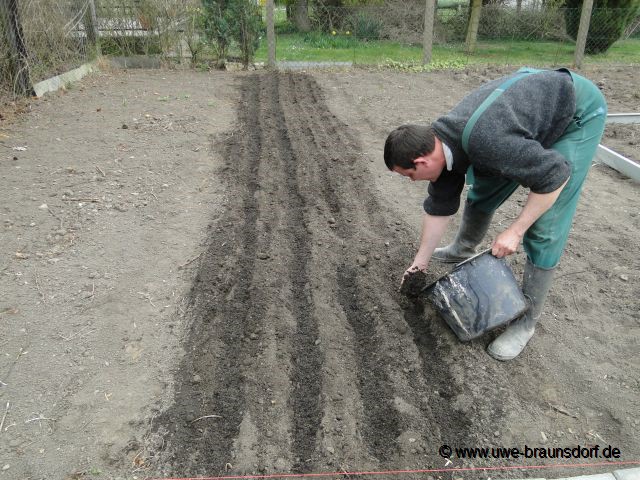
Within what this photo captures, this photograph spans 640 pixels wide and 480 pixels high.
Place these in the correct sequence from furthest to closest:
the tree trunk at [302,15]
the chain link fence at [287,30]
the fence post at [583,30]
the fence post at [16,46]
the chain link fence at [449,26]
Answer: the tree trunk at [302,15] < the chain link fence at [449,26] < the fence post at [583,30] < the chain link fence at [287,30] < the fence post at [16,46]

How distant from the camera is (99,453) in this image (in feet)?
7.01

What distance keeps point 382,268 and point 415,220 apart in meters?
0.83

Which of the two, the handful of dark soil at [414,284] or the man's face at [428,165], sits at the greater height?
the man's face at [428,165]

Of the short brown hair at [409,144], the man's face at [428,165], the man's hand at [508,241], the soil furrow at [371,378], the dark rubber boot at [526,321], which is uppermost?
the short brown hair at [409,144]

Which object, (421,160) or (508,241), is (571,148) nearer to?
(508,241)

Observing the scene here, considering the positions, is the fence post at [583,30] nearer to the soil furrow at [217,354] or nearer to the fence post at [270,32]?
the fence post at [270,32]

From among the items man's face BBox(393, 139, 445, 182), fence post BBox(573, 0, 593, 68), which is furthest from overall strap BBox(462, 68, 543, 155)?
fence post BBox(573, 0, 593, 68)

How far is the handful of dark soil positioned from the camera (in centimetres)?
291

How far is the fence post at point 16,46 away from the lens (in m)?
6.25

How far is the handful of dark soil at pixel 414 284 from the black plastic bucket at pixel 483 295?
12.2 inches

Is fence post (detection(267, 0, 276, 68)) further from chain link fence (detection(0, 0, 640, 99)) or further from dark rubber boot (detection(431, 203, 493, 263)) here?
dark rubber boot (detection(431, 203, 493, 263))

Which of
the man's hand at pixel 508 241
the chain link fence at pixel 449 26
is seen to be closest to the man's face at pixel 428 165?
the man's hand at pixel 508 241

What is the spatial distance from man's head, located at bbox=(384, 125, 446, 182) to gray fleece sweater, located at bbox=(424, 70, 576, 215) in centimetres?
7

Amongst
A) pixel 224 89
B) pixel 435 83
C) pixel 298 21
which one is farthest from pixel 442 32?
pixel 224 89
